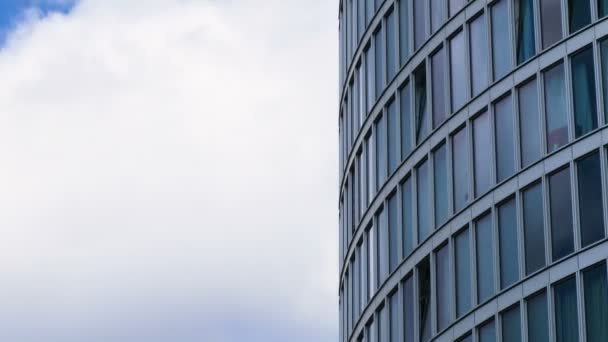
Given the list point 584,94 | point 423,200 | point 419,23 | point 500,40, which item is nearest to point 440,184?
point 423,200

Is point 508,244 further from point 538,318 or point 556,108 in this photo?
point 556,108

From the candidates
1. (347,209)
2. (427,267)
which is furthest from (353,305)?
(427,267)

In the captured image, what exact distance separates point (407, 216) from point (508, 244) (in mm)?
7246

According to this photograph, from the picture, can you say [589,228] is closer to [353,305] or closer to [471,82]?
[471,82]

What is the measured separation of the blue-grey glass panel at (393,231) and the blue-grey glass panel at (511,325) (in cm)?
803

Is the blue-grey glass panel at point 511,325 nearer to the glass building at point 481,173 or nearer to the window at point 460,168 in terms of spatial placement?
the glass building at point 481,173

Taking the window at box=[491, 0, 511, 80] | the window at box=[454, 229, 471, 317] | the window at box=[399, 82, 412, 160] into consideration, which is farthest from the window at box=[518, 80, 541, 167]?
the window at box=[399, 82, 412, 160]

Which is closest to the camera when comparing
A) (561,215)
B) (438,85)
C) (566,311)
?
(566,311)

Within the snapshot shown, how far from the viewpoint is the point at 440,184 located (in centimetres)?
5825

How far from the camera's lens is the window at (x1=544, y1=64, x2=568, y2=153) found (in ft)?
172

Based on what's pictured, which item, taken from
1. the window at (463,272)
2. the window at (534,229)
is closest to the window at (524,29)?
the window at (534,229)

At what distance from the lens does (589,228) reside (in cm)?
5047

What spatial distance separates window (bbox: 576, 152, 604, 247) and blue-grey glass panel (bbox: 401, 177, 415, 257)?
30.6 feet

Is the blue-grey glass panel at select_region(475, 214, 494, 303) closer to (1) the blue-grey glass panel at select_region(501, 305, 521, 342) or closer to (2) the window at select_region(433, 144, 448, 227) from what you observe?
(1) the blue-grey glass panel at select_region(501, 305, 521, 342)
